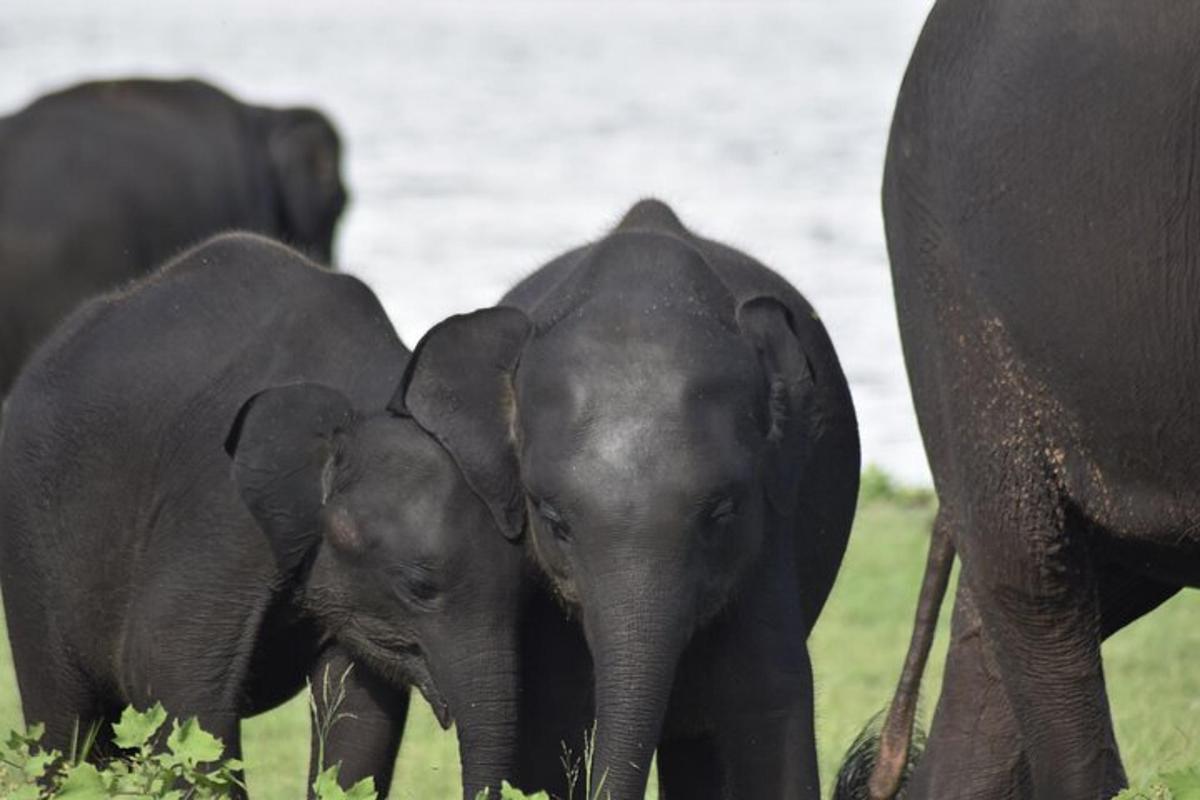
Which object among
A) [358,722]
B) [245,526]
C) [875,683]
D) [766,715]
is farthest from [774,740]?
[875,683]

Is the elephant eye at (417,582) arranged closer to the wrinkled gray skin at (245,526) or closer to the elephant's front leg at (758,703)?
the wrinkled gray skin at (245,526)

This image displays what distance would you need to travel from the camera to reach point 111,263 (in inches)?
551

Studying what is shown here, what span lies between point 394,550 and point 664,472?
676mm

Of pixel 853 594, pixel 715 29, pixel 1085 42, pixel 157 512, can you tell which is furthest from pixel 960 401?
pixel 715 29

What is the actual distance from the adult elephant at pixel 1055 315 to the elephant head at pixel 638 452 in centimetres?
29

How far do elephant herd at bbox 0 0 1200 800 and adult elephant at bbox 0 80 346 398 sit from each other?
768 centimetres

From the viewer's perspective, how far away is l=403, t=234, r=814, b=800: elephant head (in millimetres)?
4719

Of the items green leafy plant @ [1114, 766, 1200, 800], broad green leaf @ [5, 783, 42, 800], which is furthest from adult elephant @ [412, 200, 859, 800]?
broad green leaf @ [5, 783, 42, 800]

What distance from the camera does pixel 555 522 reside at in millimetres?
4852

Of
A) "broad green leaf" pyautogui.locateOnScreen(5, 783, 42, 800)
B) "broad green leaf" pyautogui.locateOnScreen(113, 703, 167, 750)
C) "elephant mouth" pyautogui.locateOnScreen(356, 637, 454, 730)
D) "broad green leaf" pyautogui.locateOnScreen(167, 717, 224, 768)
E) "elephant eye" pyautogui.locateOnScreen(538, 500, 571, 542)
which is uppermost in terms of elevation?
"elephant eye" pyautogui.locateOnScreen(538, 500, 571, 542)

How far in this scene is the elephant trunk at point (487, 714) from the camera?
16.6 ft

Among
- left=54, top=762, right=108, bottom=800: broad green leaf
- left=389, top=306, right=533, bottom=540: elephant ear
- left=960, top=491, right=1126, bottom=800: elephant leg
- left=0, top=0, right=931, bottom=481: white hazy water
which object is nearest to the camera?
left=960, top=491, right=1126, bottom=800: elephant leg

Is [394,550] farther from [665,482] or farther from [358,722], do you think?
[665,482]

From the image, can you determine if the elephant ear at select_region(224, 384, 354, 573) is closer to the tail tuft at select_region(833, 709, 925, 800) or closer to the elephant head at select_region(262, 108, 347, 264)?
the tail tuft at select_region(833, 709, 925, 800)
